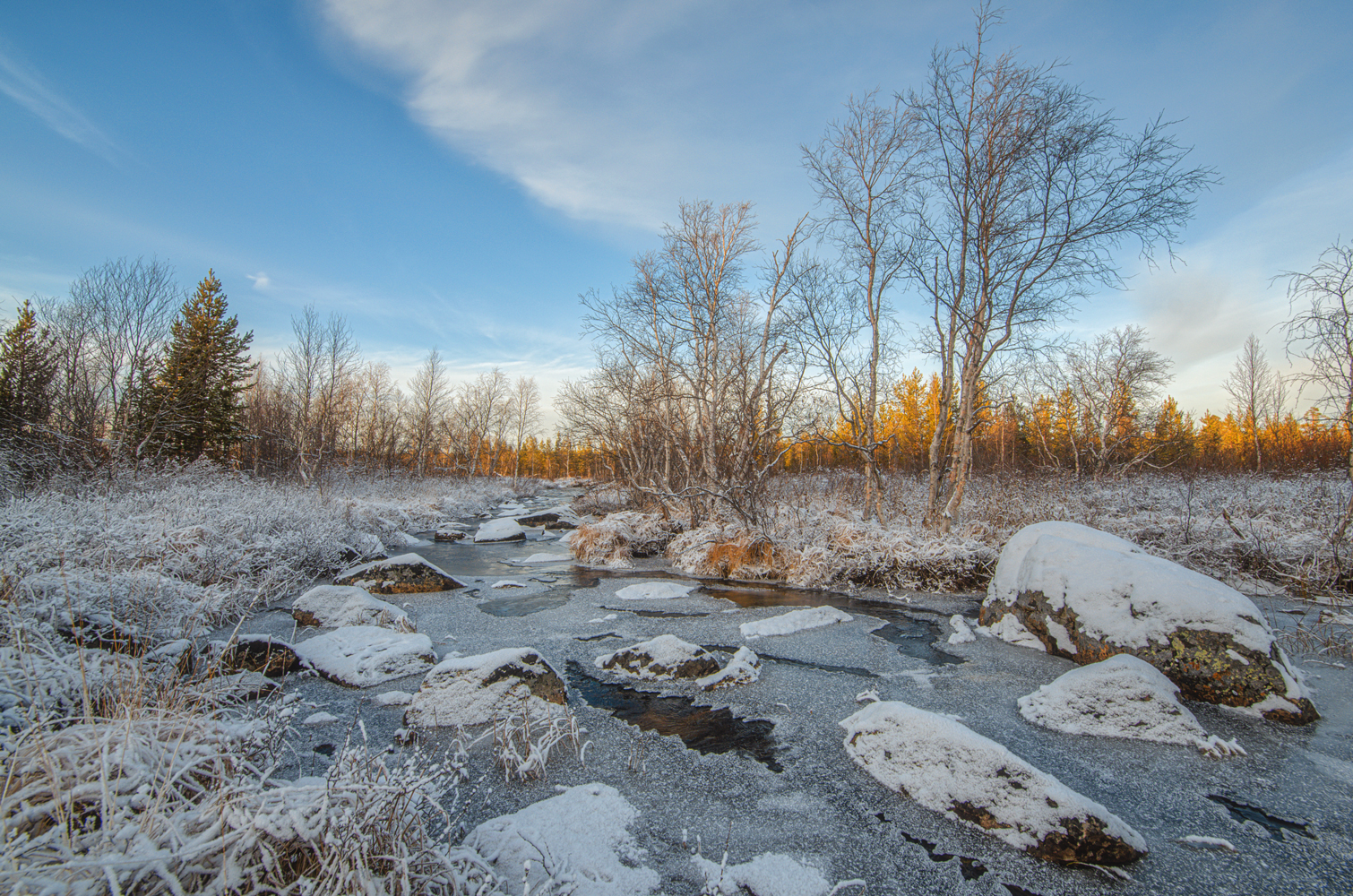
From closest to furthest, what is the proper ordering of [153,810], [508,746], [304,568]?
[153,810] < [508,746] < [304,568]

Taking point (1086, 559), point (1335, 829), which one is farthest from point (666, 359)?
point (1335, 829)

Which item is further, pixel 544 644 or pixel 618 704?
pixel 544 644

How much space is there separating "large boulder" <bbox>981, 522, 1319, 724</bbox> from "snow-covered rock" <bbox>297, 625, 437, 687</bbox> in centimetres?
611

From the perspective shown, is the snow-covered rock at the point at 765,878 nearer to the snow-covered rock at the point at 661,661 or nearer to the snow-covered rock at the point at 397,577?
the snow-covered rock at the point at 661,661

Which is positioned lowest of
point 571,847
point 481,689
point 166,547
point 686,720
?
point 686,720

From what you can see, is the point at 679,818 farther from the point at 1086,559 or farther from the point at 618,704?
the point at 1086,559

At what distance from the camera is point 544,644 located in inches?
228

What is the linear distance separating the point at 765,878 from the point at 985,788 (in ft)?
4.34

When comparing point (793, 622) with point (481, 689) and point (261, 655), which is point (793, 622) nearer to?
point (481, 689)

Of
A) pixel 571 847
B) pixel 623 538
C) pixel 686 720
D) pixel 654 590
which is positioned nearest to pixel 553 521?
pixel 623 538

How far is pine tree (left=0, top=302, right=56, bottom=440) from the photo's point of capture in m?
11.5

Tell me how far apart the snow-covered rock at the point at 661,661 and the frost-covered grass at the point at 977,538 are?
14.4 feet

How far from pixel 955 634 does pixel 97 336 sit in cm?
2057

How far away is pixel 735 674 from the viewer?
4734 mm
